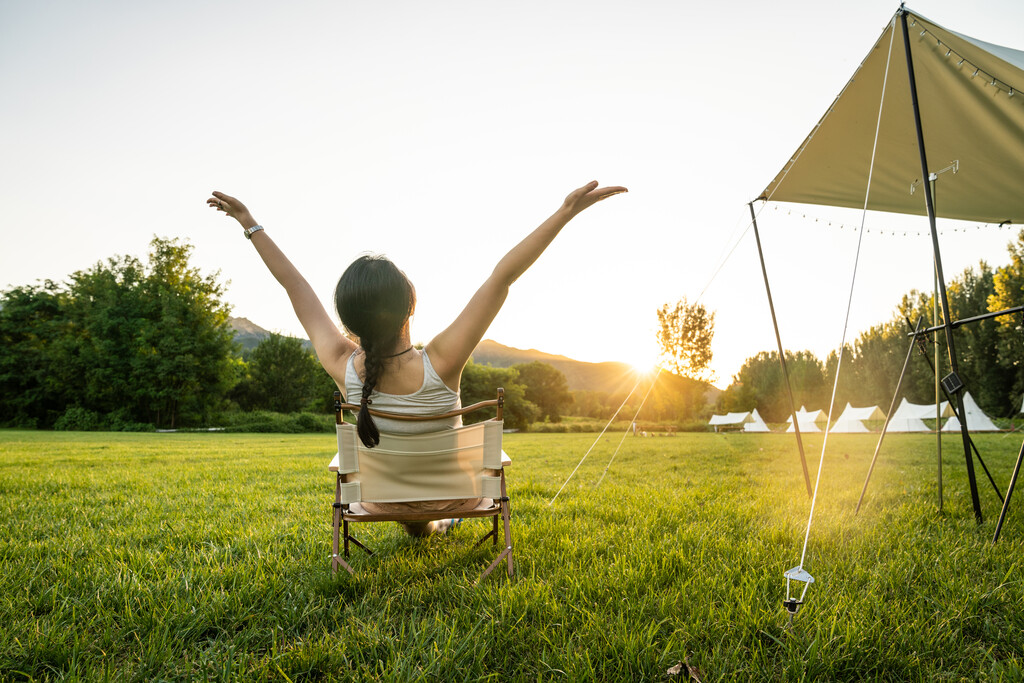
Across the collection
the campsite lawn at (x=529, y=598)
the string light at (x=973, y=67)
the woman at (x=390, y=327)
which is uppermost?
the string light at (x=973, y=67)

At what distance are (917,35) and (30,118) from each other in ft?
40.5

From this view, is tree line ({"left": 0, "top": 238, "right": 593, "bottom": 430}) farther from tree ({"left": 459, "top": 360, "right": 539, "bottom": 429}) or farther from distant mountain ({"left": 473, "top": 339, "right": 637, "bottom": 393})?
distant mountain ({"left": 473, "top": 339, "right": 637, "bottom": 393})

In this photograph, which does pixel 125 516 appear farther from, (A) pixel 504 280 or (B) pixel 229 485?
(A) pixel 504 280

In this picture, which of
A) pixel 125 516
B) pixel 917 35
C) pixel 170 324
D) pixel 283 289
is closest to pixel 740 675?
pixel 283 289

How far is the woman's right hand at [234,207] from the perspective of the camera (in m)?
2.44

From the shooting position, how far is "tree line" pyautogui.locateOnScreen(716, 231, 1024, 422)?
2308cm

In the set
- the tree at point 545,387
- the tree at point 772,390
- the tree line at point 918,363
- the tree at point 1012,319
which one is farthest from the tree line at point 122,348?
the tree at point 772,390

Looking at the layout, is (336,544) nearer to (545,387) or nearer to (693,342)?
(693,342)

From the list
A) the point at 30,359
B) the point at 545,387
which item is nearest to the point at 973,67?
the point at 30,359

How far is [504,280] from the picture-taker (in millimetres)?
2027

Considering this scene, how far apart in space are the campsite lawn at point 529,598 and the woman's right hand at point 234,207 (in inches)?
67.2

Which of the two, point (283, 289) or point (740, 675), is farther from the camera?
point (283, 289)

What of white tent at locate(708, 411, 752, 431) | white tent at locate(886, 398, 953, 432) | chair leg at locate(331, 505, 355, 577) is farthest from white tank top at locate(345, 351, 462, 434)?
white tent at locate(708, 411, 752, 431)

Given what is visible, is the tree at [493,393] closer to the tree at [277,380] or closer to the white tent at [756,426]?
the tree at [277,380]
